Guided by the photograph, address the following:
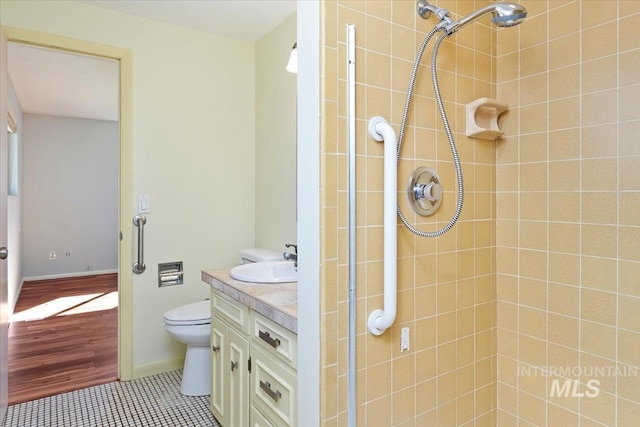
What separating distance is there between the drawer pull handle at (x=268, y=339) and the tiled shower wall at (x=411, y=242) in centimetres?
32

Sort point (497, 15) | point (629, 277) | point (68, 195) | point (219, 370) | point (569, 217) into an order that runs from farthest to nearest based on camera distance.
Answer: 1. point (68, 195)
2. point (219, 370)
3. point (569, 217)
4. point (629, 277)
5. point (497, 15)

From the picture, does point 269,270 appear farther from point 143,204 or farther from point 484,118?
point 484,118

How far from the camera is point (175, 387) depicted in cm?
247

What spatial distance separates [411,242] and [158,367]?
2.25m

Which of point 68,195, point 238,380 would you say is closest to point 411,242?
point 238,380

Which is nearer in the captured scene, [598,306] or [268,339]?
[598,306]

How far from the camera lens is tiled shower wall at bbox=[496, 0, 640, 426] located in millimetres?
1218

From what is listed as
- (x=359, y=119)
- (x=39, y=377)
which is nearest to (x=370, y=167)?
(x=359, y=119)

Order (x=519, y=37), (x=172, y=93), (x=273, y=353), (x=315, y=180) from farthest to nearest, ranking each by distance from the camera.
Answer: (x=172, y=93) < (x=519, y=37) < (x=273, y=353) < (x=315, y=180)

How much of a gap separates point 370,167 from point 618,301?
930 millimetres

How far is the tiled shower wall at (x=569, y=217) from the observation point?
4.00 feet

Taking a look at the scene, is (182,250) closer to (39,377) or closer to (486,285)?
(39,377)

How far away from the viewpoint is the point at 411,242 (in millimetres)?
1265

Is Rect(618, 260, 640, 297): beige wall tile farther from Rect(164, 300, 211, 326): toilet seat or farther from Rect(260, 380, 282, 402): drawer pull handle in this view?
Rect(164, 300, 211, 326): toilet seat
